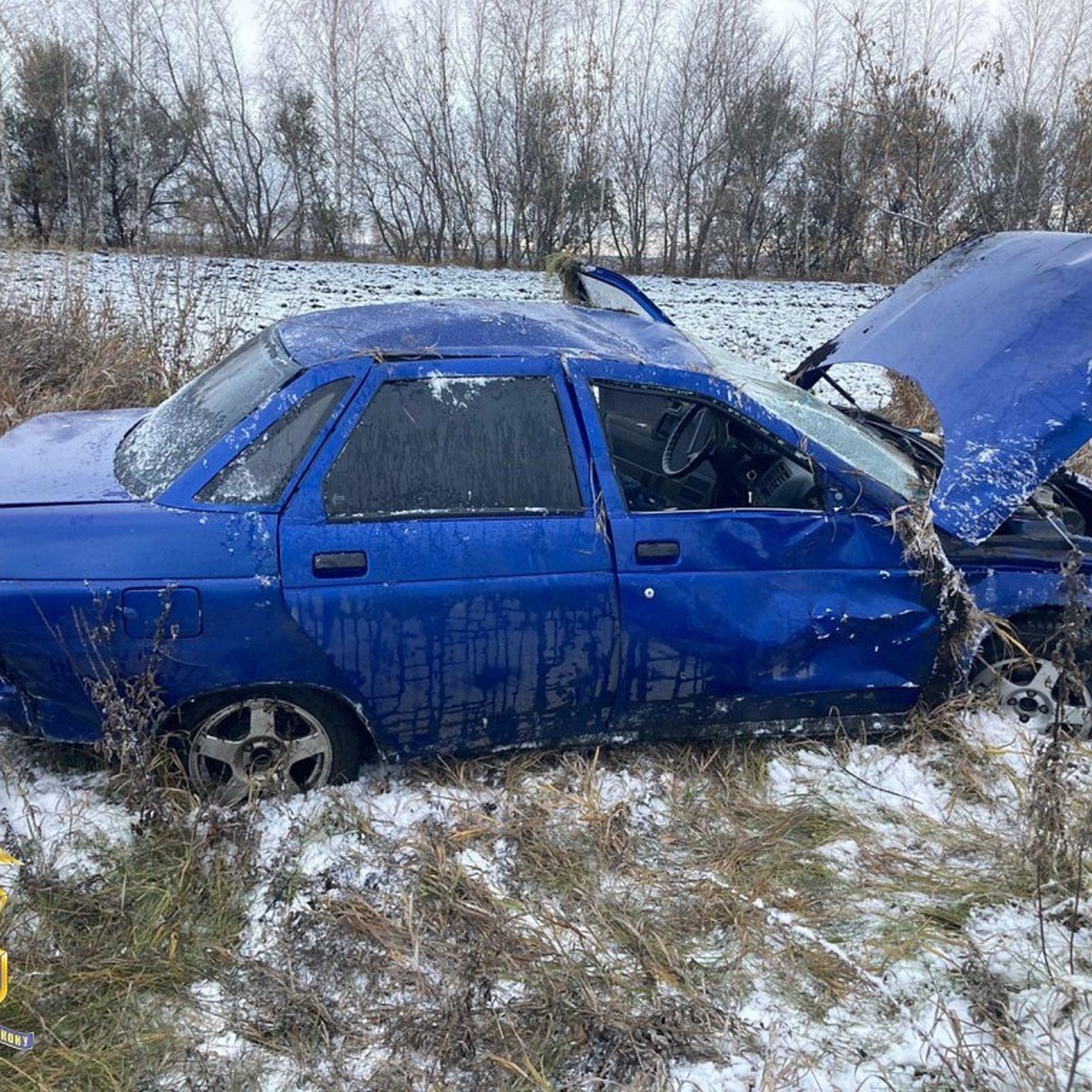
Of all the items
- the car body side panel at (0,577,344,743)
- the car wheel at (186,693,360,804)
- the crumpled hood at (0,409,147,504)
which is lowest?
the car wheel at (186,693,360,804)

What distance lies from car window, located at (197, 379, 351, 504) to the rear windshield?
0.13m

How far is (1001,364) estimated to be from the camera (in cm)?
320

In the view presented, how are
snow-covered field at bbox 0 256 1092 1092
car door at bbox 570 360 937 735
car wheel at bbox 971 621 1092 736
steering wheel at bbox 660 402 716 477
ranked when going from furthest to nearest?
steering wheel at bbox 660 402 716 477 < car wheel at bbox 971 621 1092 736 < car door at bbox 570 360 937 735 < snow-covered field at bbox 0 256 1092 1092

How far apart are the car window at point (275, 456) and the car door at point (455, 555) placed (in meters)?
0.07

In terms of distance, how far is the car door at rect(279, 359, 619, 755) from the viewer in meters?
2.72

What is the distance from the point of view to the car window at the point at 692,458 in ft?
10.1

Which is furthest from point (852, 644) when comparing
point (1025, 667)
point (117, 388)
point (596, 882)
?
point (117, 388)

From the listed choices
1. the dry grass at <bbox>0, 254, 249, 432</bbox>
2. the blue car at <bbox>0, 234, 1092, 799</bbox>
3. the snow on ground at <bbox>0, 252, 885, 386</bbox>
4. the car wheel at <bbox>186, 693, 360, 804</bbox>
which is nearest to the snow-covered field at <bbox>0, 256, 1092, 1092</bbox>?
the car wheel at <bbox>186, 693, 360, 804</bbox>

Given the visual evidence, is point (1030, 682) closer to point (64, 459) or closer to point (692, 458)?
point (692, 458)

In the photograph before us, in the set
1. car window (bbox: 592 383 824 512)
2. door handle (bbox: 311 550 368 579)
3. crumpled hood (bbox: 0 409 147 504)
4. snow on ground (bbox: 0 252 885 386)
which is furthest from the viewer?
Result: snow on ground (bbox: 0 252 885 386)

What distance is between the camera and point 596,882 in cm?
271

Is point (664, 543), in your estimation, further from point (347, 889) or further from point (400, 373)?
point (347, 889)

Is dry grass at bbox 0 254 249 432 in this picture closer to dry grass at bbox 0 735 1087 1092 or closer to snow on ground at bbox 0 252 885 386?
snow on ground at bbox 0 252 885 386

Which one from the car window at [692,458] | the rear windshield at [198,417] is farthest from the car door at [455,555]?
the rear windshield at [198,417]
